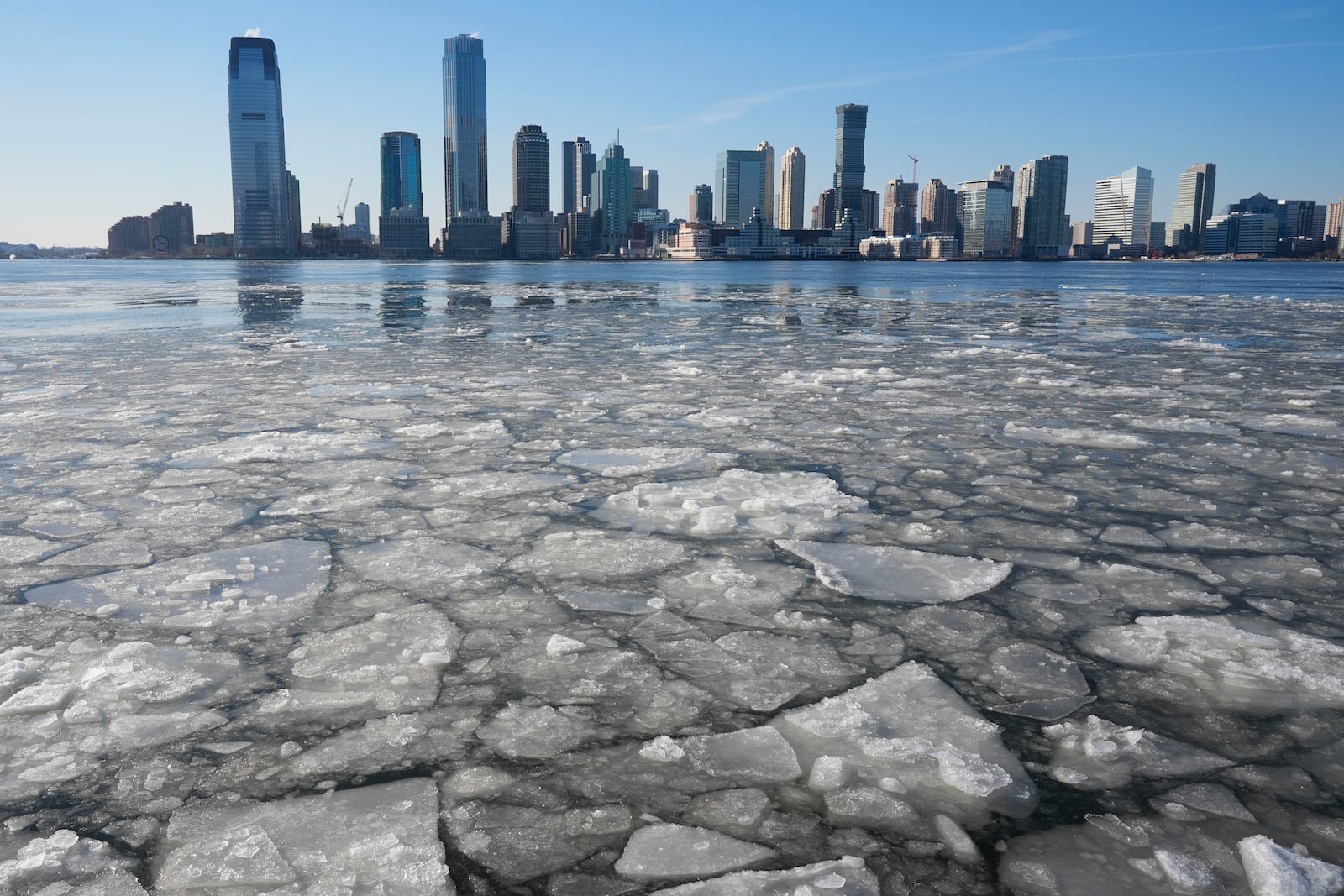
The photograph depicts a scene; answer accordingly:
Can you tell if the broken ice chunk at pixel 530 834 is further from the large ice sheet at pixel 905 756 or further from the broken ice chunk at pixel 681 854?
the large ice sheet at pixel 905 756

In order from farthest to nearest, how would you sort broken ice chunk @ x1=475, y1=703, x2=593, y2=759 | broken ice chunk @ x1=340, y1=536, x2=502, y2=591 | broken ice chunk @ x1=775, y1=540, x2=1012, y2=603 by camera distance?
broken ice chunk @ x1=340, y1=536, x2=502, y2=591 < broken ice chunk @ x1=775, y1=540, x2=1012, y2=603 < broken ice chunk @ x1=475, y1=703, x2=593, y2=759

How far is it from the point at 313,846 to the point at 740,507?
299 centimetres

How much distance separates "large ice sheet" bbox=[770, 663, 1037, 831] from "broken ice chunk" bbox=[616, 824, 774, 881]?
294 millimetres

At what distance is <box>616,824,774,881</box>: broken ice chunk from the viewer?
1987mm

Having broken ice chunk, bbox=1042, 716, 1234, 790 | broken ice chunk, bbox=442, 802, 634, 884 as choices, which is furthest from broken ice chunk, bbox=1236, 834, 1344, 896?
broken ice chunk, bbox=442, 802, 634, 884

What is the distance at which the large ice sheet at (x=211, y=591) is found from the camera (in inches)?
131

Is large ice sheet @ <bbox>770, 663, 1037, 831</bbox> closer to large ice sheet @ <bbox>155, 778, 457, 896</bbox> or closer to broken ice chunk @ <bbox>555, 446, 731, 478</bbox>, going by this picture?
large ice sheet @ <bbox>155, 778, 457, 896</bbox>

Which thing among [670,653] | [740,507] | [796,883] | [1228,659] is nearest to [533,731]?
[670,653]

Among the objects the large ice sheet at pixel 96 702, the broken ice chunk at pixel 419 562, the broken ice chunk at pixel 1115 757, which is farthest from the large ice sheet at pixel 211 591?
the broken ice chunk at pixel 1115 757

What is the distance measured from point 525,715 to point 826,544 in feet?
6.29

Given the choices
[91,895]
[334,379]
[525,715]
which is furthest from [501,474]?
[334,379]

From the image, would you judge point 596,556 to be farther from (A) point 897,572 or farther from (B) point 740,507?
(A) point 897,572

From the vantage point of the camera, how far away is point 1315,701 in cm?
275

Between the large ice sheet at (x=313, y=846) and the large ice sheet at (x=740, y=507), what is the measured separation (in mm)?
2324
